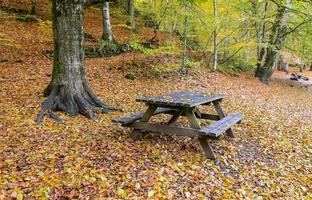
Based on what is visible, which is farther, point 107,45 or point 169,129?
point 107,45

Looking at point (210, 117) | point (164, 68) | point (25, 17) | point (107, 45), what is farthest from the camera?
point (25, 17)

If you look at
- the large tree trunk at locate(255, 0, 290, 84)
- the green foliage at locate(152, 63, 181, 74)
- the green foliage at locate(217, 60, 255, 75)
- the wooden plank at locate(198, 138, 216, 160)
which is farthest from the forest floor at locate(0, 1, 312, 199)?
the large tree trunk at locate(255, 0, 290, 84)

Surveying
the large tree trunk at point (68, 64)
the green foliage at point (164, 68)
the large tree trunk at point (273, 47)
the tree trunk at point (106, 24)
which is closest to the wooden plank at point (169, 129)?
the large tree trunk at point (68, 64)

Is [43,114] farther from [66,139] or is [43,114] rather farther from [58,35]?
[58,35]

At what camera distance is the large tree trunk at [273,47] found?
1581 centimetres

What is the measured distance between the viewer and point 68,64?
649cm

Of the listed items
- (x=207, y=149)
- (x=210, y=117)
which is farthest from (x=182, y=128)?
(x=210, y=117)

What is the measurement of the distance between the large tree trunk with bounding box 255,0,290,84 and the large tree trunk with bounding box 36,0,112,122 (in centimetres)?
1190

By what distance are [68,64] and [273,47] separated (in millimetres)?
12508

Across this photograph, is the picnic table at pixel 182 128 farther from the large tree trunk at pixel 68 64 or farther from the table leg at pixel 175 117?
the large tree trunk at pixel 68 64

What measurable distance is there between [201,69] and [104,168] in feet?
34.8

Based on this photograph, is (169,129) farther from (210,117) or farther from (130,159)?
(210,117)

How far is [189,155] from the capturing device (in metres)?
5.05

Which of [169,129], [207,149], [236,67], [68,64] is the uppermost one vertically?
[68,64]
